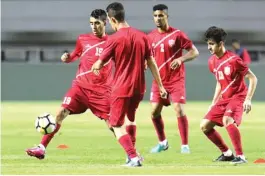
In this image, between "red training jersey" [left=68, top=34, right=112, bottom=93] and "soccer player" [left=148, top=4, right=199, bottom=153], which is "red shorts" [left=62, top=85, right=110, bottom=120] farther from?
"soccer player" [left=148, top=4, right=199, bottom=153]

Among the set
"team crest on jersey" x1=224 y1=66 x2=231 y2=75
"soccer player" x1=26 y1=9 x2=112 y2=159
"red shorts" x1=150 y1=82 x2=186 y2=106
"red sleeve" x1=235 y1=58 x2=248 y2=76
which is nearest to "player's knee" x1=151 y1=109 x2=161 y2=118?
"red shorts" x1=150 y1=82 x2=186 y2=106

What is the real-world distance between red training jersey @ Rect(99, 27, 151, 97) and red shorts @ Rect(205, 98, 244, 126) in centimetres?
134

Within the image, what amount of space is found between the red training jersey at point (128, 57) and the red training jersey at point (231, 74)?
4.46 feet

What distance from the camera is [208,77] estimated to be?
35625mm

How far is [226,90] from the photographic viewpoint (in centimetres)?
1318

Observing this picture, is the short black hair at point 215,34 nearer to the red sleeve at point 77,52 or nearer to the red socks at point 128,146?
the red socks at point 128,146

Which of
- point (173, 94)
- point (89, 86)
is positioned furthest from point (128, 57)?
point (173, 94)

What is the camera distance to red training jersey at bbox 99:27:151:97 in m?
12.1

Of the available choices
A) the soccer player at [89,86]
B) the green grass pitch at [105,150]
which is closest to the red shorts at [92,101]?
the soccer player at [89,86]

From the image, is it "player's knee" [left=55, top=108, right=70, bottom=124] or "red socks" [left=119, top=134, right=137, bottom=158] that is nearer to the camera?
"red socks" [left=119, top=134, right=137, bottom=158]

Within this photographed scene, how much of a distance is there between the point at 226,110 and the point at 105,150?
3012 mm

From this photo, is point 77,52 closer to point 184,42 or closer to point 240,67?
point 184,42

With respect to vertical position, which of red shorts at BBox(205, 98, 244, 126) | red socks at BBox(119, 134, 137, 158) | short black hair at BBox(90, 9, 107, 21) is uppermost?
short black hair at BBox(90, 9, 107, 21)

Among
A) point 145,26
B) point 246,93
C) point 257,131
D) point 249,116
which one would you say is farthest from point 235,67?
point 145,26
